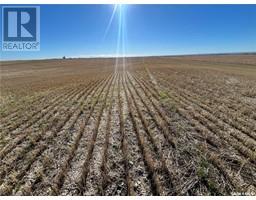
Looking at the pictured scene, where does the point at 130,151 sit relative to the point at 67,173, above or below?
above

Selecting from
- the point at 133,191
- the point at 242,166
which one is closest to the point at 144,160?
the point at 133,191

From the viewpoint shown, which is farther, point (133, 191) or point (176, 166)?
point (176, 166)

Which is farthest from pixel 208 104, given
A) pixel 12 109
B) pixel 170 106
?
pixel 12 109

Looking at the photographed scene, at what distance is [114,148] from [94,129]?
1.53 meters

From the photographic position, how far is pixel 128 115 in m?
8.02

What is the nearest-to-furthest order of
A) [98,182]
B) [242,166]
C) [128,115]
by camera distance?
[98,182] → [242,166] → [128,115]

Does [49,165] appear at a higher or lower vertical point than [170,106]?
lower

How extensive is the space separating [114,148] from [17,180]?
2169 millimetres

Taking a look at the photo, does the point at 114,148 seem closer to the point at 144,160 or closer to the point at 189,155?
the point at 144,160

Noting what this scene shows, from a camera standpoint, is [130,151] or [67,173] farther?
[130,151]

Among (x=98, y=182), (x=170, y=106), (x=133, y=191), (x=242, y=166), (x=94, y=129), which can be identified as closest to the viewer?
(x=133, y=191)

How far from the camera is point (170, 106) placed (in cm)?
919

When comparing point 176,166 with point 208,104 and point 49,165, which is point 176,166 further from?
point 208,104
